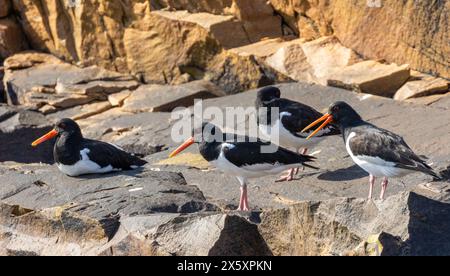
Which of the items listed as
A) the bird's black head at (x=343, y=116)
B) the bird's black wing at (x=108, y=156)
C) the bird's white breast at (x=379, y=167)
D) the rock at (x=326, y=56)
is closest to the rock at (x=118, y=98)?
the rock at (x=326, y=56)

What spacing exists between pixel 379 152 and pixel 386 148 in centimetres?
8

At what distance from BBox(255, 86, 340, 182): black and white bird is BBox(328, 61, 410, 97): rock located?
95.0 inches

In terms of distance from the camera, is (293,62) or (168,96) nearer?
(293,62)

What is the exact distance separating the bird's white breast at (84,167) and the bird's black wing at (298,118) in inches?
87.6

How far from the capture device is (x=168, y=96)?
15.0 m

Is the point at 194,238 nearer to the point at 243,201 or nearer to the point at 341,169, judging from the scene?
the point at 243,201

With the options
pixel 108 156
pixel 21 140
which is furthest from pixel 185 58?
pixel 108 156

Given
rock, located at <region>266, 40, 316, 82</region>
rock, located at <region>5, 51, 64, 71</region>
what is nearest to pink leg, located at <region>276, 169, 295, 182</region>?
rock, located at <region>266, 40, 316, 82</region>

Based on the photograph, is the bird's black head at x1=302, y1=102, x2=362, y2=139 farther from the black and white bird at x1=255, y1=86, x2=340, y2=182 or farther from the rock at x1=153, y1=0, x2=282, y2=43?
the rock at x1=153, y1=0, x2=282, y2=43

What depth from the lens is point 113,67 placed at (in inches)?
658

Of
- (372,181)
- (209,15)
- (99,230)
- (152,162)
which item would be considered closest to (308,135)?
(372,181)

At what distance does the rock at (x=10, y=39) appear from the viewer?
17594 mm

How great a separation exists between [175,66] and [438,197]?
8.30 meters

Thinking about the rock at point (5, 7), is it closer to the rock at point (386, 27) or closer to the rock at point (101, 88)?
the rock at point (101, 88)
